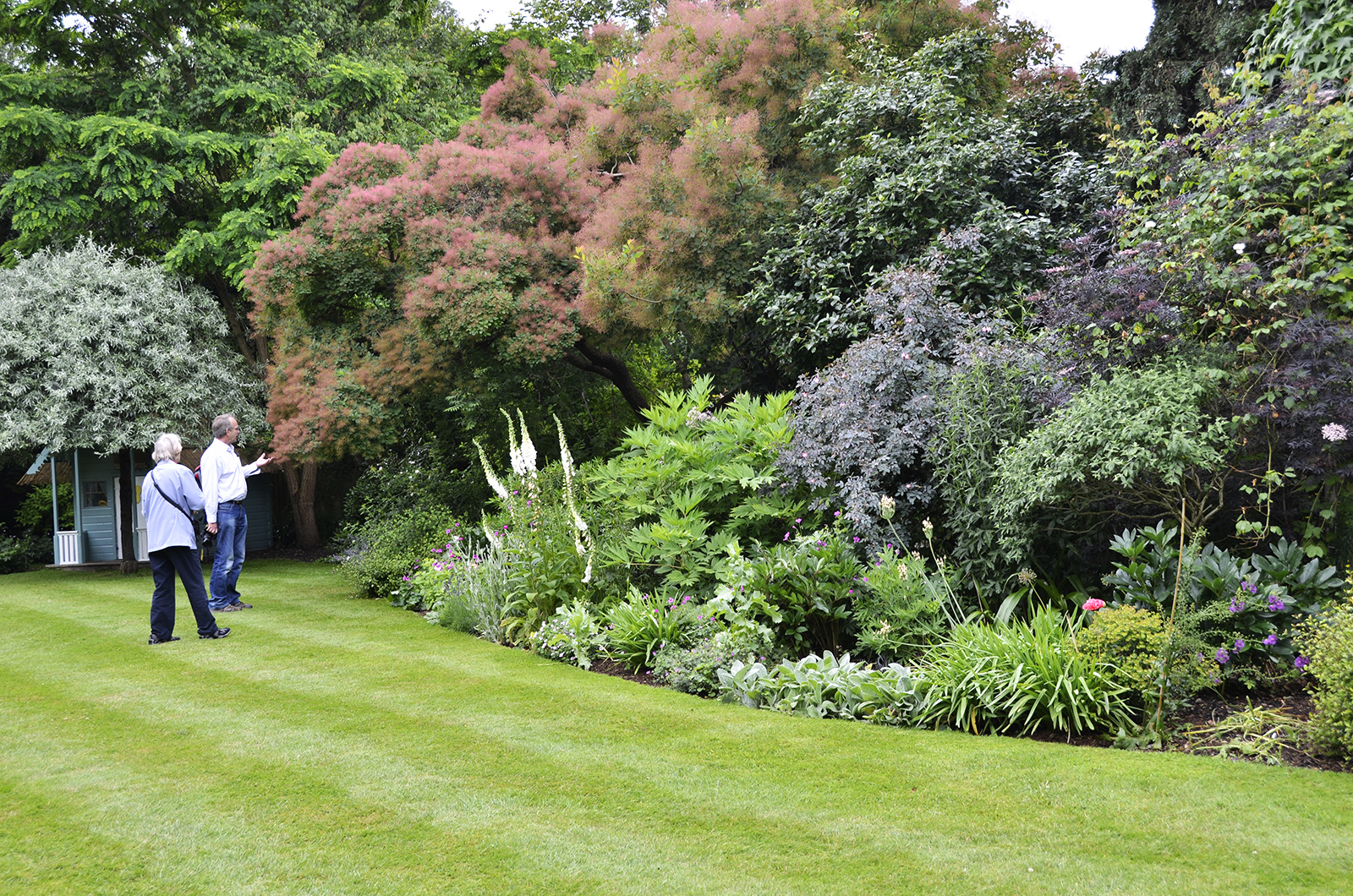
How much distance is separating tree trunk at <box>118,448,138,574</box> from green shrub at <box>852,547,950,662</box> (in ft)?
41.4

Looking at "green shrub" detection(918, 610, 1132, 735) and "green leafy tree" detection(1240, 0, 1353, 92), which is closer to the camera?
"green shrub" detection(918, 610, 1132, 735)

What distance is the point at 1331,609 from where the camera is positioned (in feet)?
15.2

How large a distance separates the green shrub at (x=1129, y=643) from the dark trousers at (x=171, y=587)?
21.6 feet

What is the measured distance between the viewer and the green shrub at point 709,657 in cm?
585

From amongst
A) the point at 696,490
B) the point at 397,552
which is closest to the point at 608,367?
the point at 397,552

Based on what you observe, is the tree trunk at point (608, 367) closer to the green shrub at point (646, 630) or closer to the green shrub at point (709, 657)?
the green shrub at point (646, 630)

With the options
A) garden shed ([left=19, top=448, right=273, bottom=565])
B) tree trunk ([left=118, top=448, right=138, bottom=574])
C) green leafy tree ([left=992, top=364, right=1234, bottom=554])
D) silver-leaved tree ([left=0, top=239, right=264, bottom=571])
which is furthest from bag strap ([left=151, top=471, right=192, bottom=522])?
garden shed ([left=19, top=448, right=273, bottom=565])

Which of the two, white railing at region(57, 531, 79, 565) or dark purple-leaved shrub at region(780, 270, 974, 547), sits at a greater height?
dark purple-leaved shrub at region(780, 270, 974, 547)

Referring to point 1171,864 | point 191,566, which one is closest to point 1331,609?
point 1171,864

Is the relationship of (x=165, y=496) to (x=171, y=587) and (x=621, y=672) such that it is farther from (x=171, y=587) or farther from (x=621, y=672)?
(x=621, y=672)

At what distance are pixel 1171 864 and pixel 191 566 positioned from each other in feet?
23.2

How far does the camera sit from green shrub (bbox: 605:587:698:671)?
644cm

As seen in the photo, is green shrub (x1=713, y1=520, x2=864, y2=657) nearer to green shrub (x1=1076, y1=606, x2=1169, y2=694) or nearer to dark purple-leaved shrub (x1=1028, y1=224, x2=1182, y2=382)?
green shrub (x1=1076, y1=606, x2=1169, y2=694)

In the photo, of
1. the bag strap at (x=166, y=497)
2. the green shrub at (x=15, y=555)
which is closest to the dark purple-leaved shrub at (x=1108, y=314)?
the bag strap at (x=166, y=497)
